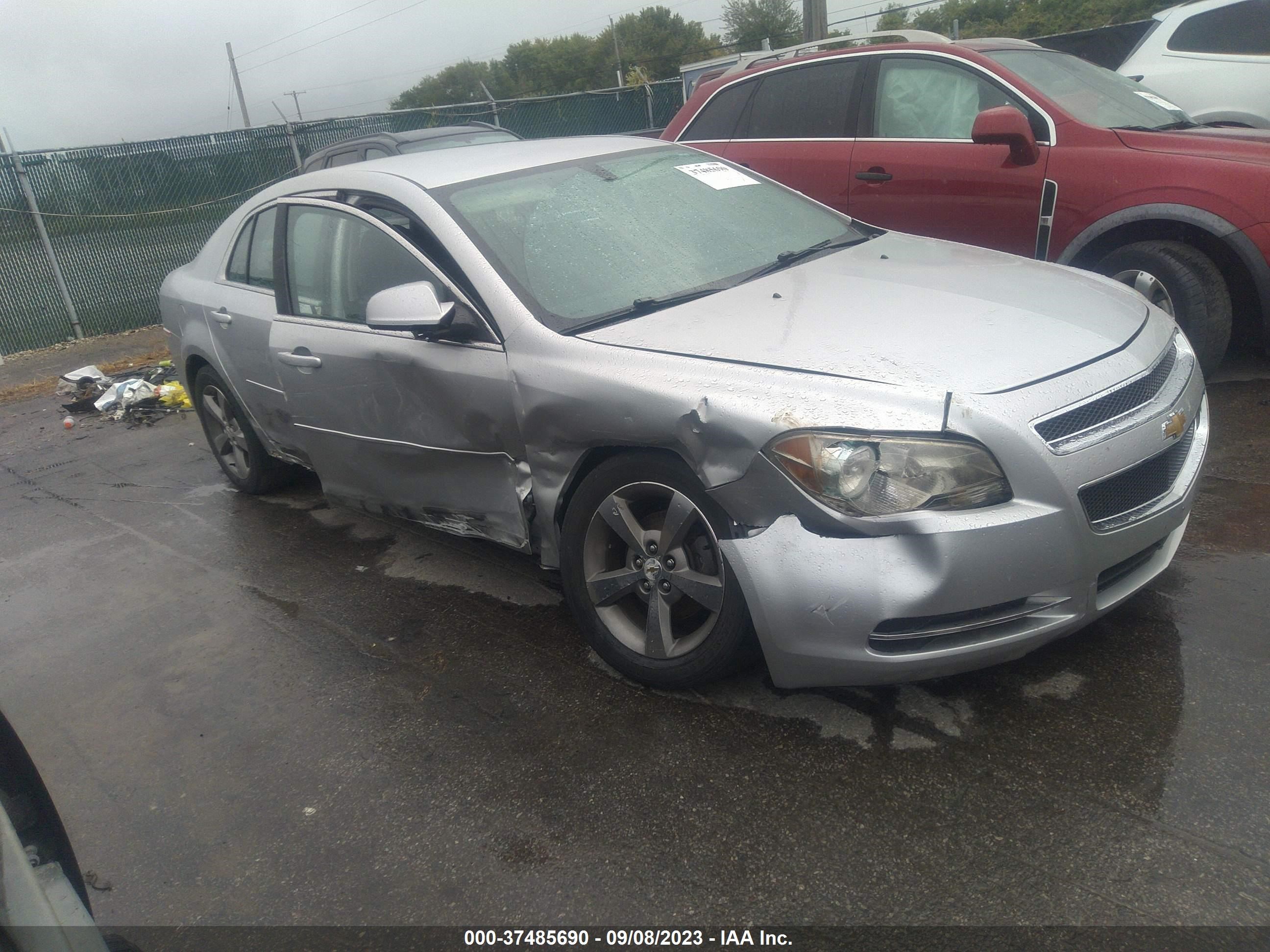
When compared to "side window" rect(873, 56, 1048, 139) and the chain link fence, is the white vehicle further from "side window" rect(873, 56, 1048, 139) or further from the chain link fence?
the chain link fence

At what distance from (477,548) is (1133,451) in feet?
8.93

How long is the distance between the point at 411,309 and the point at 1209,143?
3910mm

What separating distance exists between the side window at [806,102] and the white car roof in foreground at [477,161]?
1892mm

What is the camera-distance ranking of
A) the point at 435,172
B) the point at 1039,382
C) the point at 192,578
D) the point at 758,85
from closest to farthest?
the point at 1039,382 → the point at 435,172 → the point at 192,578 → the point at 758,85

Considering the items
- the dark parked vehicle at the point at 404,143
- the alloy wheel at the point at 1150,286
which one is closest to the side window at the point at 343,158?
the dark parked vehicle at the point at 404,143

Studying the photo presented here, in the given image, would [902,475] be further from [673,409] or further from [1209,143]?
[1209,143]

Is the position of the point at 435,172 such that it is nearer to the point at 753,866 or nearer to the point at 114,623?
the point at 114,623

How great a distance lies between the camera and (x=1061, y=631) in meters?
2.54

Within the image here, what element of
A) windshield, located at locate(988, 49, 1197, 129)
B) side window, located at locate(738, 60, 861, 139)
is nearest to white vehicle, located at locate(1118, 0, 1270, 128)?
windshield, located at locate(988, 49, 1197, 129)

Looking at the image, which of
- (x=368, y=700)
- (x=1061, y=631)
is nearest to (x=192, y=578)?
(x=368, y=700)

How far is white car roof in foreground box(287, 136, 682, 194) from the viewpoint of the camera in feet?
12.4

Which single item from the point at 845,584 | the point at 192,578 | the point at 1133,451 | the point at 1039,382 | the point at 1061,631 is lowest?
the point at 192,578

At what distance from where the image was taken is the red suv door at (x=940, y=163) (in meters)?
5.10

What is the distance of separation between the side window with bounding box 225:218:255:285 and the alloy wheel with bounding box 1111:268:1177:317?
418 centimetres
